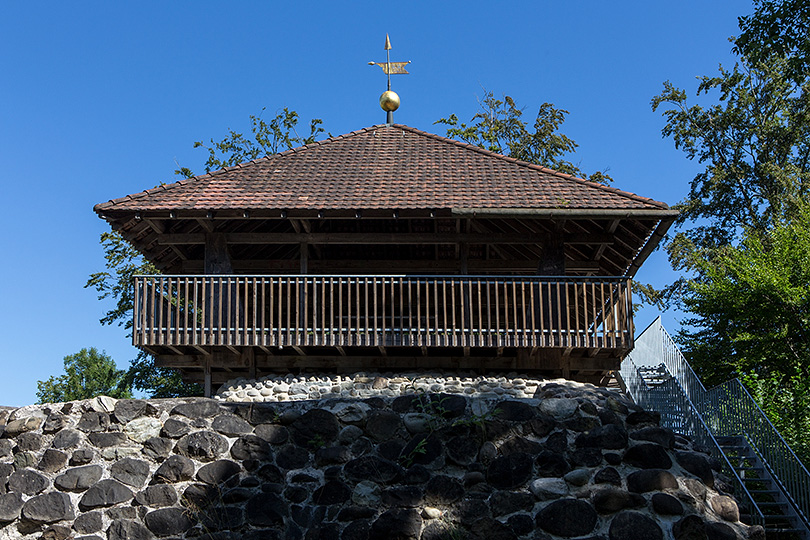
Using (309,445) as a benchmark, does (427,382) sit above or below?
above

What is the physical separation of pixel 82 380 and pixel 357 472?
33884 millimetres

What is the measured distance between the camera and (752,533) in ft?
29.1

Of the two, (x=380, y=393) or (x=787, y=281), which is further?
(x=787, y=281)

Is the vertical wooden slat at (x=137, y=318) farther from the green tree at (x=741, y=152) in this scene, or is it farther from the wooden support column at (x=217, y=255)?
the green tree at (x=741, y=152)

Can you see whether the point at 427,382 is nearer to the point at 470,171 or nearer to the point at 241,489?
the point at 470,171

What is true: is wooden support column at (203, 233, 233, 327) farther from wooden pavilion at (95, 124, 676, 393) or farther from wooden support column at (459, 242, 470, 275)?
wooden support column at (459, 242, 470, 275)

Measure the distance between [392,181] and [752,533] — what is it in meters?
8.73

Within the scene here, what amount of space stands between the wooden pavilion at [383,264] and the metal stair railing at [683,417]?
0.71 meters

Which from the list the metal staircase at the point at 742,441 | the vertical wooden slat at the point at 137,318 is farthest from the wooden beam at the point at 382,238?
the metal staircase at the point at 742,441

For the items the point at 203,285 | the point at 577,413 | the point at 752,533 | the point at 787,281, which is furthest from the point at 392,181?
the point at 787,281

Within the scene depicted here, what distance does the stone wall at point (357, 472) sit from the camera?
354 inches

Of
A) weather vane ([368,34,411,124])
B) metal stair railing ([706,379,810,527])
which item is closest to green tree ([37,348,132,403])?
weather vane ([368,34,411,124])

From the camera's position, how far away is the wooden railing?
14.6 m

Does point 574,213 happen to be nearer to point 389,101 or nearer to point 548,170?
point 548,170
